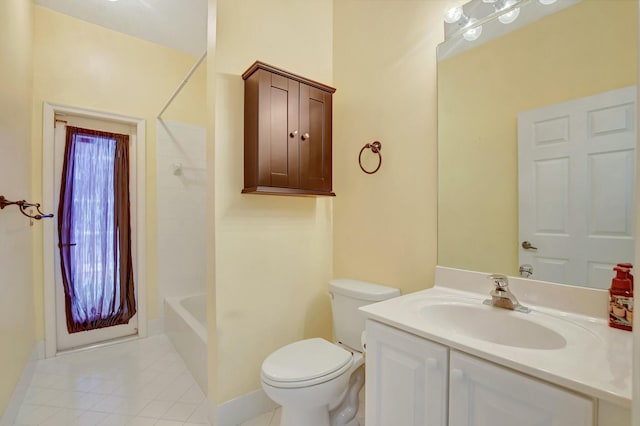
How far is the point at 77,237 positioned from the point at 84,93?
49.7 inches

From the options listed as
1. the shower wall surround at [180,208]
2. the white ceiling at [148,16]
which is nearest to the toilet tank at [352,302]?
the shower wall surround at [180,208]

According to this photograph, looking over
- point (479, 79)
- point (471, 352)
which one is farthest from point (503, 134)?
point (471, 352)

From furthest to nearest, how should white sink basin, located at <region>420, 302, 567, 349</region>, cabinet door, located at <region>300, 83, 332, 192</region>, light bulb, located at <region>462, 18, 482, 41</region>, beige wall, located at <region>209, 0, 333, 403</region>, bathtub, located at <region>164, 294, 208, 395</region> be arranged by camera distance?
1. bathtub, located at <region>164, 294, 208, 395</region>
2. cabinet door, located at <region>300, 83, 332, 192</region>
3. beige wall, located at <region>209, 0, 333, 403</region>
4. light bulb, located at <region>462, 18, 482, 41</region>
5. white sink basin, located at <region>420, 302, 567, 349</region>

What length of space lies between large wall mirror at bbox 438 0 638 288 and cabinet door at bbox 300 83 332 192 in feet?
2.38

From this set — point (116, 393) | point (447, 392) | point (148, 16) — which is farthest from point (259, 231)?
point (148, 16)

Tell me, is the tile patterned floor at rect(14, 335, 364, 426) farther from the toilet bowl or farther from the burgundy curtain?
the burgundy curtain

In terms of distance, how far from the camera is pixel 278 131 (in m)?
1.66

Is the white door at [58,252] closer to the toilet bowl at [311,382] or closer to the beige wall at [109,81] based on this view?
the beige wall at [109,81]

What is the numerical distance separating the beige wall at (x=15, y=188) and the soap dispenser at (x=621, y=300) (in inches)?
104

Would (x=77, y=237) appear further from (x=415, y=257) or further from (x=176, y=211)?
(x=415, y=257)

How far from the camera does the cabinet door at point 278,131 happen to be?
1585mm

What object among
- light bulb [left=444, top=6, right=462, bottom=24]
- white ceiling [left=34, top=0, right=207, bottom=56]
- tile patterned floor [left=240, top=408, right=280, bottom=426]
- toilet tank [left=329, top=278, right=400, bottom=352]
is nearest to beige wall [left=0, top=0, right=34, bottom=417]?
white ceiling [left=34, top=0, right=207, bottom=56]

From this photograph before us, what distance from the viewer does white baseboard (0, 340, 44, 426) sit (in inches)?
61.5

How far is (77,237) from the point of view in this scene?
2.53 m
